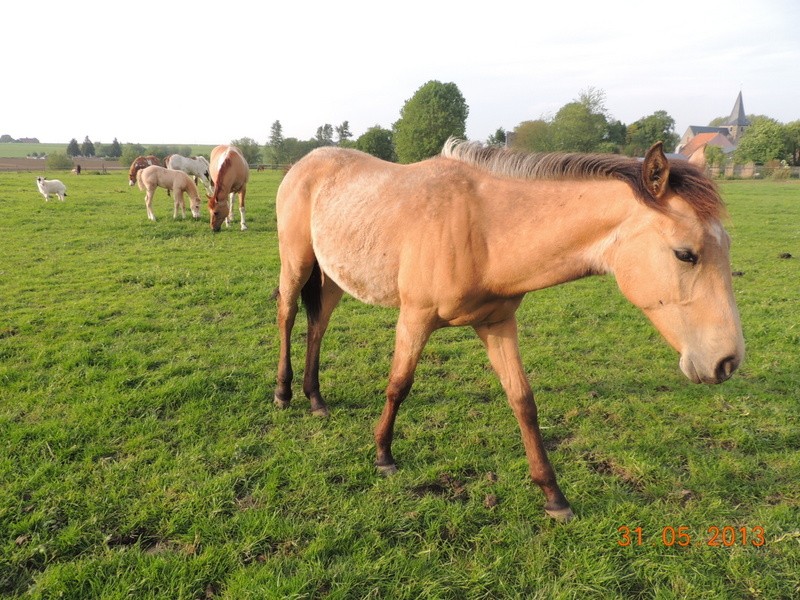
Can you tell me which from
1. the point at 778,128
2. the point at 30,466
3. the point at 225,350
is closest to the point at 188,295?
the point at 225,350

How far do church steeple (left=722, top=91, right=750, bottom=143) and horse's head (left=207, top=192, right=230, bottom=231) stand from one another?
11416 centimetres

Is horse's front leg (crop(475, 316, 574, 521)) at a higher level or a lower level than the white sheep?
lower

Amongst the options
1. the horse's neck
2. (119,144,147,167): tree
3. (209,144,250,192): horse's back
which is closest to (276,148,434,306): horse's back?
the horse's neck

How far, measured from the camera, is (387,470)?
10.5ft

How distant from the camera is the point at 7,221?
12734 millimetres

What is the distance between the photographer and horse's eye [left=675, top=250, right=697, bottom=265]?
6.75 ft

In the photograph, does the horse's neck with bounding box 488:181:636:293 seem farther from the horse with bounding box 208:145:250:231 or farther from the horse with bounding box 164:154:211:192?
the horse with bounding box 164:154:211:192

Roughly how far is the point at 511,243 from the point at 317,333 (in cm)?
228

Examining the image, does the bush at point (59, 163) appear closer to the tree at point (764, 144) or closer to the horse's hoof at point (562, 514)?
the horse's hoof at point (562, 514)

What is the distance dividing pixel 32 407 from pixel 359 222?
319 centimetres

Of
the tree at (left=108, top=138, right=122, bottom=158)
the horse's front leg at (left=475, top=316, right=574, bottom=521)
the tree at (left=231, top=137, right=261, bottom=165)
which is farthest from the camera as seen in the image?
the tree at (left=108, top=138, right=122, bottom=158)

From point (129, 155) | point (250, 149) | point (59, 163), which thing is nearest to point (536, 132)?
point (250, 149)

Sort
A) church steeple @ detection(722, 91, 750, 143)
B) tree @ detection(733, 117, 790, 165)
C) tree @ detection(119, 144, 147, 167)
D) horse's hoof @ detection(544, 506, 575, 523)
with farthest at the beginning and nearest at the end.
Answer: church steeple @ detection(722, 91, 750, 143) → tree @ detection(733, 117, 790, 165) → tree @ detection(119, 144, 147, 167) → horse's hoof @ detection(544, 506, 575, 523)

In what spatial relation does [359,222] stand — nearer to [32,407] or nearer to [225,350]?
[225,350]
